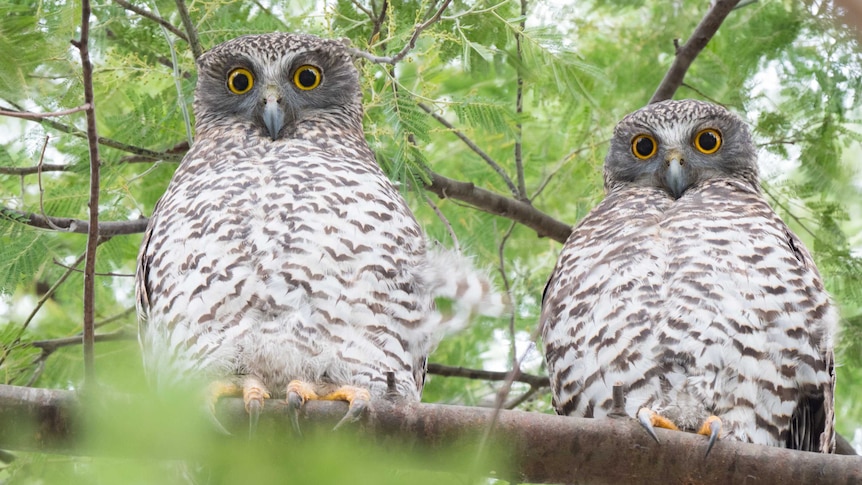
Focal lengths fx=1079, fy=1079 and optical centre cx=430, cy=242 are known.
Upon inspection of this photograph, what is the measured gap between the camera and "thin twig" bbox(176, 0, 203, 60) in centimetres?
482

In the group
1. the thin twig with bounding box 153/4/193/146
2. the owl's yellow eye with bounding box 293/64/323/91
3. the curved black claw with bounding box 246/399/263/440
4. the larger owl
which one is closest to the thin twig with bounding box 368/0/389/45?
the owl's yellow eye with bounding box 293/64/323/91

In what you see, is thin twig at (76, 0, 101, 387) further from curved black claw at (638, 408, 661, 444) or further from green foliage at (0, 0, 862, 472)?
curved black claw at (638, 408, 661, 444)

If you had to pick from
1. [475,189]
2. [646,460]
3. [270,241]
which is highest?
[475,189]

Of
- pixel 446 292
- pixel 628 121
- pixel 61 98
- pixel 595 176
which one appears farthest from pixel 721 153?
pixel 61 98

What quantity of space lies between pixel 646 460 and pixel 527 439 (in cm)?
41

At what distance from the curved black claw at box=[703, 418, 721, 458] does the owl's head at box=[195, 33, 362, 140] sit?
2362 millimetres

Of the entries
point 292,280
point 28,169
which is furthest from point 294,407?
point 28,169

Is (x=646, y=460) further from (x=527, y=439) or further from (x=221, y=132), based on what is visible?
(x=221, y=132)

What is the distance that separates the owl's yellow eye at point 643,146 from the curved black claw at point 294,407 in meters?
2.54

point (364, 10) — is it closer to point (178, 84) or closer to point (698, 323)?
point (178, 84)

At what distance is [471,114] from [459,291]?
1169 millimetres

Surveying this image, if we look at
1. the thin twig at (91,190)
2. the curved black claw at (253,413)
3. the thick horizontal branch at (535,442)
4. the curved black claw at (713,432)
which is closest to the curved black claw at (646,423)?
the thick horizontal branch at (535,442)

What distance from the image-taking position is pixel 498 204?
19.7 ft

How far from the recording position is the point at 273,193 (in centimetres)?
445
